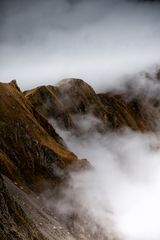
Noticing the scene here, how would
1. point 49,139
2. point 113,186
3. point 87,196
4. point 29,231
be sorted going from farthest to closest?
point 113,186 < point 49,139 < point 87,196 < point 29,231

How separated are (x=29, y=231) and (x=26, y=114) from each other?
178ft

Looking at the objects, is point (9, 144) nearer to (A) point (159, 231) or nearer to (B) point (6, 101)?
(B) point (6, 101)

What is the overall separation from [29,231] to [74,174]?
151 ft

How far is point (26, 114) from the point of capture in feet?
466

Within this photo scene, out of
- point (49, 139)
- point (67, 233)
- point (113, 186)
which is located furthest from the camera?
point (113, 186)

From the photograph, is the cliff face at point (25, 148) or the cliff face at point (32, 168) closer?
the cliff face at point (32, 168)

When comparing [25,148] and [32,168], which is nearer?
[32,168]

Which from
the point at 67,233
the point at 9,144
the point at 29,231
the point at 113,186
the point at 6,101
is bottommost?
the point at 29,231

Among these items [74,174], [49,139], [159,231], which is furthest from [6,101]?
[159,231]

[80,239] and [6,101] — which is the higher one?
[6,101]

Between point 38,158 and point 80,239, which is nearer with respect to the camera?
point 80,239

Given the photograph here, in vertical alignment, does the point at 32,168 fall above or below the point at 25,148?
below

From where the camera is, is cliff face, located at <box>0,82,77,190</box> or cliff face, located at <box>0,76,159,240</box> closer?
cliff face, located at <box>0,76,159,240</box>

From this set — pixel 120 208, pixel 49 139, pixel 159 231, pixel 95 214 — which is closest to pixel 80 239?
pixel 95 214
